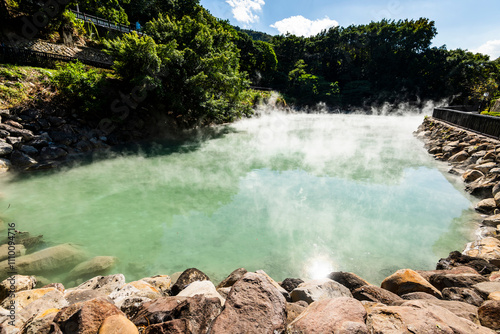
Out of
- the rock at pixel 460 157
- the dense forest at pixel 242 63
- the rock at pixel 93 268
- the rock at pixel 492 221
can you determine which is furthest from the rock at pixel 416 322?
the dense forest at pixel 242 63

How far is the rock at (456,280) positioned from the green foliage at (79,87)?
14748 millimetres

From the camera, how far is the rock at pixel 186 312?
83.7 inches

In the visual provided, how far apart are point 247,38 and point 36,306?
4801cm

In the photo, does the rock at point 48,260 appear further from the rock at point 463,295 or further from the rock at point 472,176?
the rock at point 472,176

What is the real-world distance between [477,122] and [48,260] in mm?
17686

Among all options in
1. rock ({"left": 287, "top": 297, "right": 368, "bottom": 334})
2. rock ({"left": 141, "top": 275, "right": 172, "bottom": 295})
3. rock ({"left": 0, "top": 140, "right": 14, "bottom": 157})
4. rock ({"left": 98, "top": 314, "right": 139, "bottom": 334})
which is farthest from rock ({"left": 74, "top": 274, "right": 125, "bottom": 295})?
rock ({"left": 0, "top": 140, "right": 14, "bottom": 157})

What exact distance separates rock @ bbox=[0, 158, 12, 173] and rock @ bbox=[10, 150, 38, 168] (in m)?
0.14

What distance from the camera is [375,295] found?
3.08 metres

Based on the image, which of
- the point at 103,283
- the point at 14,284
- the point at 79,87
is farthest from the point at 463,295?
the point at 79,87

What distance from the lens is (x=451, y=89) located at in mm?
41000

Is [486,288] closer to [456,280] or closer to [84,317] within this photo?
[456,280]

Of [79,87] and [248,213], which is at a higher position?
[79,87]

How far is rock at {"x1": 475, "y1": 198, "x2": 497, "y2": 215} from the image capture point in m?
6.33

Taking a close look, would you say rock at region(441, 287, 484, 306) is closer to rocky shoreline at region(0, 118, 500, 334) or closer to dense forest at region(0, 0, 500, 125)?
rocky shoreline at region(0, 118, 500, 334)
